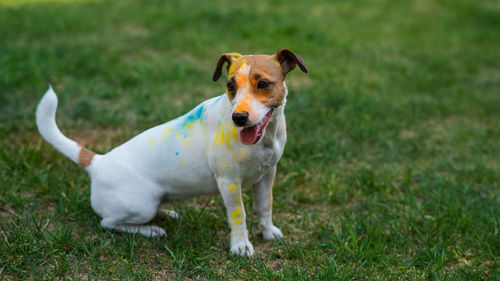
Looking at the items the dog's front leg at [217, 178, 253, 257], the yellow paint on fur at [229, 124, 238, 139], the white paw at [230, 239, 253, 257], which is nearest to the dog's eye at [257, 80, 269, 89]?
the yellow paint on fur at [229, 124, 238, 139]

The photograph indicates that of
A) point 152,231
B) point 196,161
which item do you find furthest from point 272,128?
point 152,231

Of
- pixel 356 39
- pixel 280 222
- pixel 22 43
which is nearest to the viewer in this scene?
pixel 280 222

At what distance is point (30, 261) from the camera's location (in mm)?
2826

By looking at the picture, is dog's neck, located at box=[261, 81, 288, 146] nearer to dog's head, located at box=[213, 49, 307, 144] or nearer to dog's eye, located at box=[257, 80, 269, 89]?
dog's head, located at box=[213, 49, 307, 144]

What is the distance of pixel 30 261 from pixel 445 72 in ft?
18.4

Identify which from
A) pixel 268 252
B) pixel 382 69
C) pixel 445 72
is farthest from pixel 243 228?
pixel 445 72

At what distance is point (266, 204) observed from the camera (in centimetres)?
316

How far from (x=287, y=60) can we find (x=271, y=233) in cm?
120

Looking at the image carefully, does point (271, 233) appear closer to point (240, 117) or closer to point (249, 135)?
point (249, 135)

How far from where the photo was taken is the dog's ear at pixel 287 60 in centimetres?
258

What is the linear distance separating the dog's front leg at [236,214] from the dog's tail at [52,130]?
0.92 metres

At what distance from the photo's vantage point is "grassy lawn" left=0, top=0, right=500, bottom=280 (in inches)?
117

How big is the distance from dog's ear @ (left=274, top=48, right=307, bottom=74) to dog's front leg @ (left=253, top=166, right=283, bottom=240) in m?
0.73

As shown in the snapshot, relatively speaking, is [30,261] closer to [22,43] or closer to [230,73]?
[230,73]
